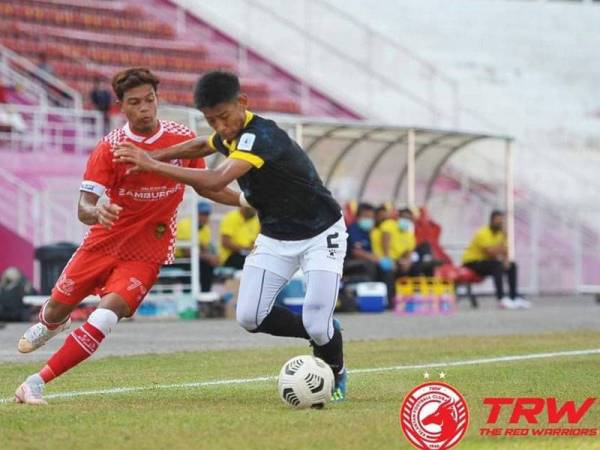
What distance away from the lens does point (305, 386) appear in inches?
368

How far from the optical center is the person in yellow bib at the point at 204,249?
78.1 feet

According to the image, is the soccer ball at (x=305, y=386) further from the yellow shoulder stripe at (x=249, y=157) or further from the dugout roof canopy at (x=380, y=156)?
the dugout roof canopy at (x=380, y=156)

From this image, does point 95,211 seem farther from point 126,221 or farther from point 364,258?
point 364,258

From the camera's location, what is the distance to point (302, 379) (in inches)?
370

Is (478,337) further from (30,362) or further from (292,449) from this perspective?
(292,449)

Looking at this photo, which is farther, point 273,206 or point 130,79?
point 130,79

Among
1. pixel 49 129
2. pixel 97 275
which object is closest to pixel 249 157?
pixel 97 275

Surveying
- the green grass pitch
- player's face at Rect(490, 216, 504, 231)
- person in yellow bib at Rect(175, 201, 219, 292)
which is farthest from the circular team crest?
player's face at Rect(490, 216, 504, 231)

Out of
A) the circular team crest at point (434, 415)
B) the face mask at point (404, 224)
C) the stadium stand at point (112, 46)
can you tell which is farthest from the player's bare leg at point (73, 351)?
the stadium stand at point (112, 46)

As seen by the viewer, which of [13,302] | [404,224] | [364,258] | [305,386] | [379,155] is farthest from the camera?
[379,155]

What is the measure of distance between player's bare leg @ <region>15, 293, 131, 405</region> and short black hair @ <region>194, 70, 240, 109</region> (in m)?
1.47

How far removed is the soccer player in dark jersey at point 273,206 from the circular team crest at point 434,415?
2.48 m

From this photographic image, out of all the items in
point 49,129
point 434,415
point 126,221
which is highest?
point 49,129

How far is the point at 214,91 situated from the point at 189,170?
0.49 m
